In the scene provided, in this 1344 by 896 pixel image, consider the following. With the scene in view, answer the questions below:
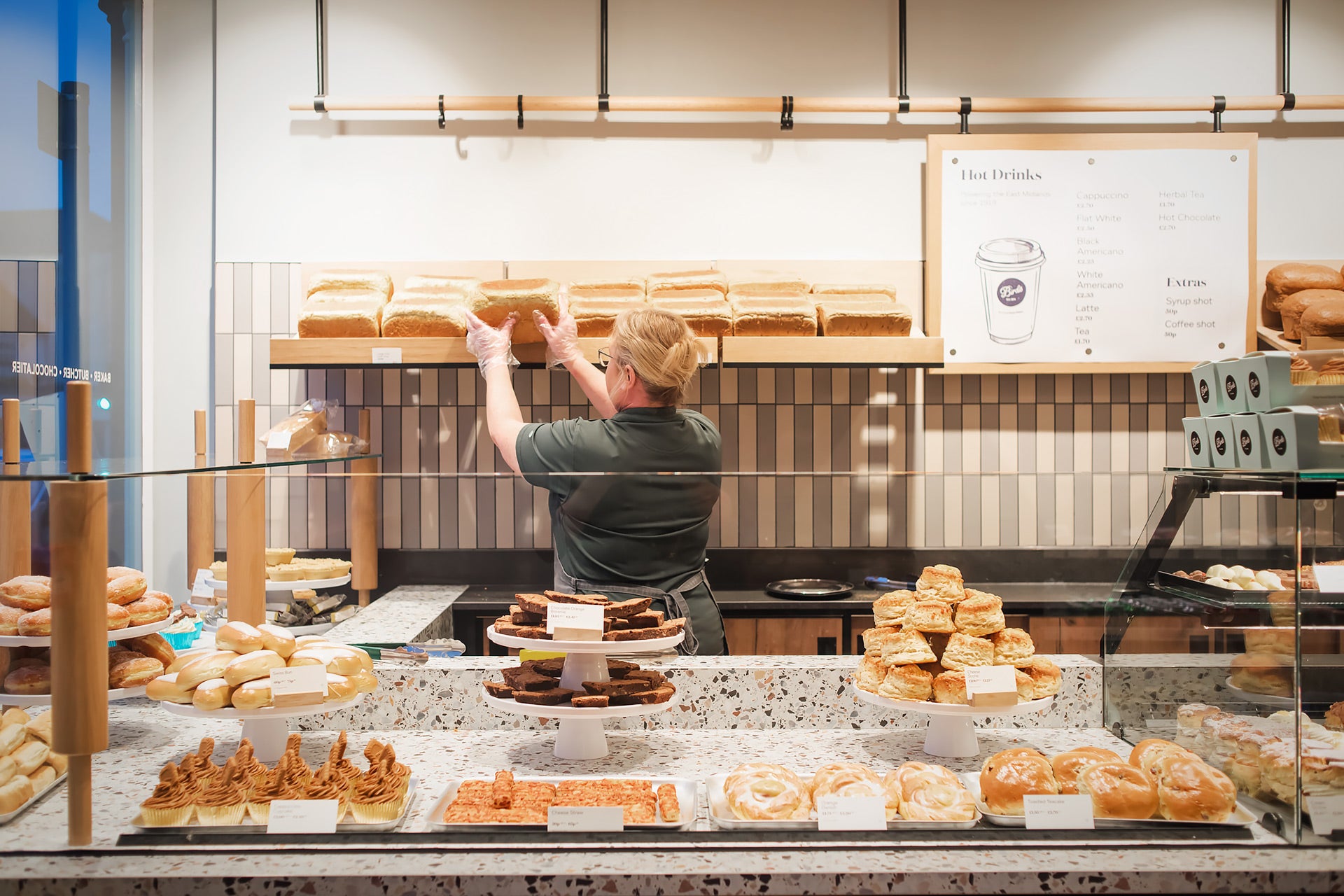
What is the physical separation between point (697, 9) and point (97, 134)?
2.20 meters

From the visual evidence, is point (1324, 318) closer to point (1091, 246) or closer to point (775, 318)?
point (1091, 246)

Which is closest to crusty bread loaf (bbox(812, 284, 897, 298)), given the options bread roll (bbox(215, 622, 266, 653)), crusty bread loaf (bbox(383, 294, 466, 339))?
crusty bread loaf (bbox(383, 294, 466, 339))

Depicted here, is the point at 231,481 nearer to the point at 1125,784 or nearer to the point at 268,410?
the point at 1125,784

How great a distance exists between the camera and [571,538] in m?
1.43

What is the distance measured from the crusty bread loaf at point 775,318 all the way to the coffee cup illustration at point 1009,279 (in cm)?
85

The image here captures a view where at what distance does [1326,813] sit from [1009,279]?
2.44m

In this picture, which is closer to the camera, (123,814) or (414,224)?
(123,814)

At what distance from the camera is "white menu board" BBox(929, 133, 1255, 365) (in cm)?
325

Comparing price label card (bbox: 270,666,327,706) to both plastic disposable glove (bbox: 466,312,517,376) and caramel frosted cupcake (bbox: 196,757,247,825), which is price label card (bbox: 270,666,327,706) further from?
plastic disposable glove (bbox: 466,312,517,376)

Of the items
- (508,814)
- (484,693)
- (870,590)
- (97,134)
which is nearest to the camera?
(508,814)

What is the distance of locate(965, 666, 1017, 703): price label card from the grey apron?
459 millimetres

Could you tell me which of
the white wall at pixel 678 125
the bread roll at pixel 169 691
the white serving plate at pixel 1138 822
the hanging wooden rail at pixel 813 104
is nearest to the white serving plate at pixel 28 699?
the bread roll at pixel 169 691

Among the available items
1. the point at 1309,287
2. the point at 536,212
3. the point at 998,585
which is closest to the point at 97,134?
the point at 536,212

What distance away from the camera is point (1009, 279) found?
328cm
